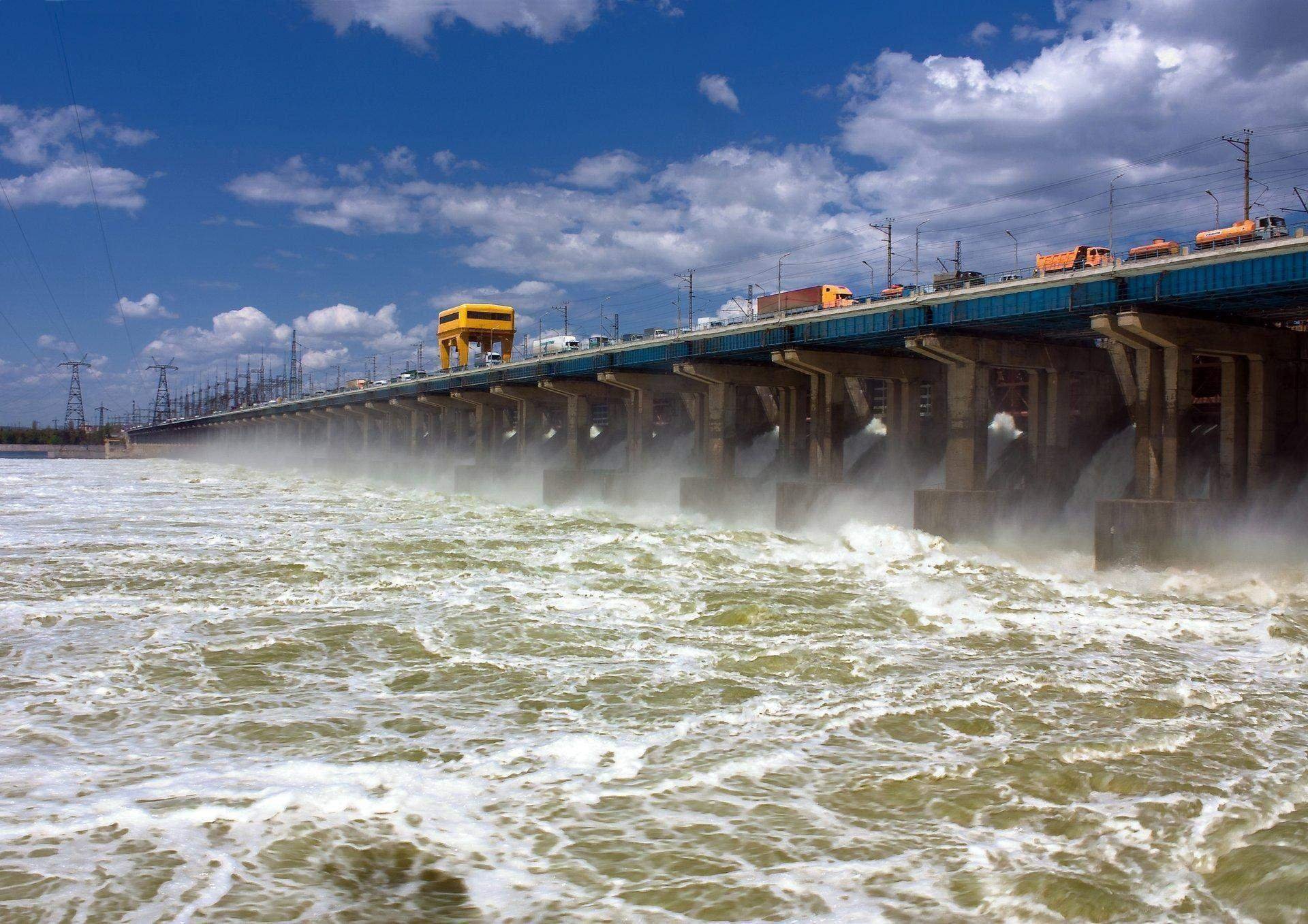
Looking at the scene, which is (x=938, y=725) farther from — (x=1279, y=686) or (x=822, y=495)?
(x=822, y=495)

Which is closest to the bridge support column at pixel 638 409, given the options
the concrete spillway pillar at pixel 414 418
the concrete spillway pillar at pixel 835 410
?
the concrete spillway pillar at pixel 835 410

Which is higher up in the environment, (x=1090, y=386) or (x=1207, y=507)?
(x=1090, y=386)

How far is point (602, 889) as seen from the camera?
779 cm

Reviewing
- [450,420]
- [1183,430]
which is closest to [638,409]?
[1183,430]

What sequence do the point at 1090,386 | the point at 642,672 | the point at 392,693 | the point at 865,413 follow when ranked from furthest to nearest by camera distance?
the point at 865,413 < the point at 1090,386 < the point at 642,672 < the point at 392,693

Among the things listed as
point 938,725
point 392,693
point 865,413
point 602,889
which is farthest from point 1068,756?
point 865,413

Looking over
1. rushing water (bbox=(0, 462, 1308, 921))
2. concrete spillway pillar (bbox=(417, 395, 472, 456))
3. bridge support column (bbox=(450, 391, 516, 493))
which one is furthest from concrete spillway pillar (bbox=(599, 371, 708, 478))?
rushing water (bbox=(0, 462, 1308, 921))

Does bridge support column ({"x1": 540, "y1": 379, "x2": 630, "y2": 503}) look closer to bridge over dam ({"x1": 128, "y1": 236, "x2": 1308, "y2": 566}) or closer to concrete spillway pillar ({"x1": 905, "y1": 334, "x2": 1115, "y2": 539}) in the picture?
bridge over dam ({"x1": 128, "y1": 236, "x2": 1308, "y2": 566})

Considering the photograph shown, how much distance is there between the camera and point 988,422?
3959cm

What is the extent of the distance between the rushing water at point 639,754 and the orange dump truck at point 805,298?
40459 mm

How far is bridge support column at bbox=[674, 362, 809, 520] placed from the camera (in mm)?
50906

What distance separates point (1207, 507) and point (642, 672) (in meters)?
23.5

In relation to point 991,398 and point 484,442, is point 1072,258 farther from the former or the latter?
point 484,442

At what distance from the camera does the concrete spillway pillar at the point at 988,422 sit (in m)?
37.6
